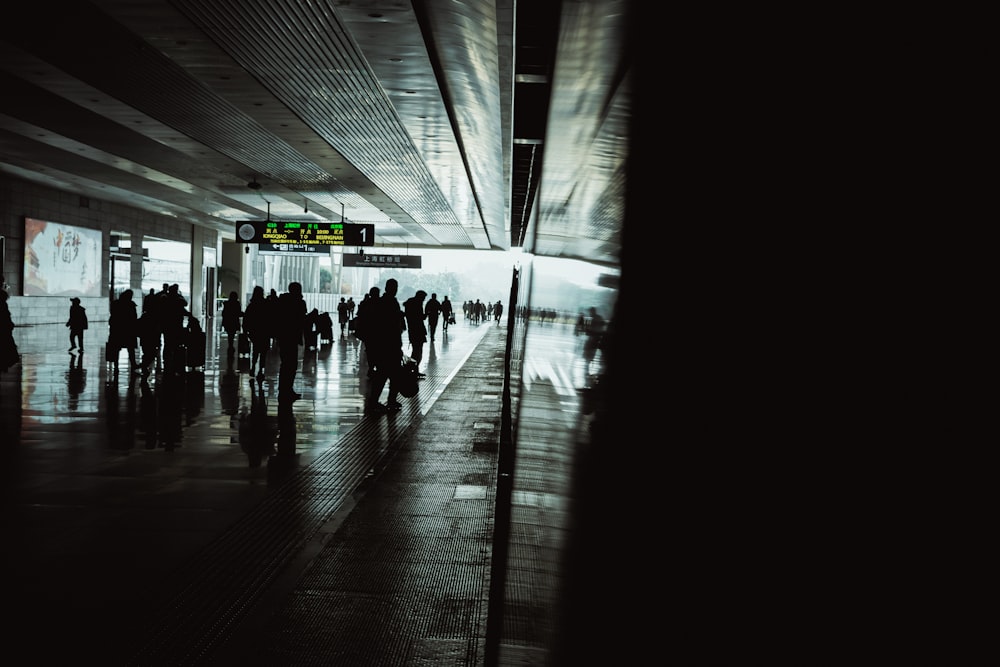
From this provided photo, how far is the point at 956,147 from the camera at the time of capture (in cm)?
39

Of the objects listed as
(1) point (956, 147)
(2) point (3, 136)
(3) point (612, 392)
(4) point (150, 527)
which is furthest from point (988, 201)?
(2) point (3, 136)

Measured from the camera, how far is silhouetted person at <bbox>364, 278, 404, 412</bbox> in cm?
935

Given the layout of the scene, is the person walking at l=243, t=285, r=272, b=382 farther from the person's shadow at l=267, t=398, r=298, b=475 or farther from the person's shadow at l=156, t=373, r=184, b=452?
the person's shadow at l=267, t=398, r=298, b=475

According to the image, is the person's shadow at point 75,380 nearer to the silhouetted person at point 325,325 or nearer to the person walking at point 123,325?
the person walking at point 123,325

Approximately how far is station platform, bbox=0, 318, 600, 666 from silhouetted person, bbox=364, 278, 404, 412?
1.51ft

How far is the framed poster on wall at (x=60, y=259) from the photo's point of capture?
81.9ft

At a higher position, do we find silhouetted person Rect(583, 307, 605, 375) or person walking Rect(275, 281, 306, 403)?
silhouetted person Rect(583, 307, 605, 375)

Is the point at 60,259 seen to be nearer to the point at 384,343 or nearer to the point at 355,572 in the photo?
the point at 384,343

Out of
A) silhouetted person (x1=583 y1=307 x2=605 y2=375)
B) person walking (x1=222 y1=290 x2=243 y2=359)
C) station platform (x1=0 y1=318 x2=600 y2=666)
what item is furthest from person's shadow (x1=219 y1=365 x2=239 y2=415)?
silhouetted person (x1=583 y1=307 x2=605 y2=375)

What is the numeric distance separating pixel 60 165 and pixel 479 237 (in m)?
22.2

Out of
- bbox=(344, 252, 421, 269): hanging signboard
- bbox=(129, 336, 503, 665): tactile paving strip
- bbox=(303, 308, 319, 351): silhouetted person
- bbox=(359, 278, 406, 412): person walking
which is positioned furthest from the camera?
bbox=(344, 252, 421, 269): hanging signboard

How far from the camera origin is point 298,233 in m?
21.5

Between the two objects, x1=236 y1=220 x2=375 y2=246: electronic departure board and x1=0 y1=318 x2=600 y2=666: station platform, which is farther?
x1=236 y1=220 x2=375 y2=246: electronic departure board

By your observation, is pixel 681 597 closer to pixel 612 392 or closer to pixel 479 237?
pixel 612 392
